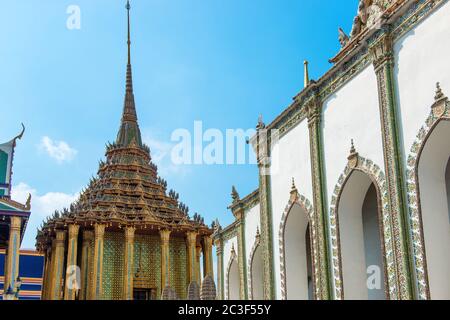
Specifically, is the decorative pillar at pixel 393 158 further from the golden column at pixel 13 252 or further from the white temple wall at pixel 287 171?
the golden column at pixel 13 252

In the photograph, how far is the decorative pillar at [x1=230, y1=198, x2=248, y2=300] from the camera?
75.2ft

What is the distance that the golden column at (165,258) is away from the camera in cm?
3312

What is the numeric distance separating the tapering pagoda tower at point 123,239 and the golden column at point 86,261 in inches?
1.9

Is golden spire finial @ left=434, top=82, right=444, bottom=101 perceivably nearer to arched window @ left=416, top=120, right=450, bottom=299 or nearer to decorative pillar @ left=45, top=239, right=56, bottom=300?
arched window @ left=416, top=120, right=450, bottom=299

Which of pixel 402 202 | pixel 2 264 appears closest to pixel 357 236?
pixel 402 202

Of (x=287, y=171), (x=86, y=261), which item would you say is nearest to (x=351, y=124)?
(x=287, y=171)

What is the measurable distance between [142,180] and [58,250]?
616cm

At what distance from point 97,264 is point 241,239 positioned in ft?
36.3

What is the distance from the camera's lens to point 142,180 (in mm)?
36406

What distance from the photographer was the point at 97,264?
32031mm

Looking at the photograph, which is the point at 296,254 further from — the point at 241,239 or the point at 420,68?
the point at 420,68

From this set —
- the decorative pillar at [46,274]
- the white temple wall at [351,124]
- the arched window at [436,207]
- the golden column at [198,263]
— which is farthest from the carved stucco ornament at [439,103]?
the decorative pillar at [46,274]

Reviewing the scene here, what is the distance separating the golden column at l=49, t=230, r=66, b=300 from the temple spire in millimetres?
7255
